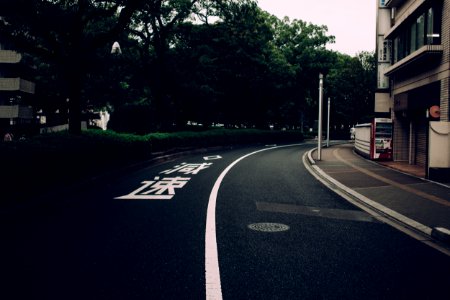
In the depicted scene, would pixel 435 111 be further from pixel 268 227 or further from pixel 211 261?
pixel 211 261

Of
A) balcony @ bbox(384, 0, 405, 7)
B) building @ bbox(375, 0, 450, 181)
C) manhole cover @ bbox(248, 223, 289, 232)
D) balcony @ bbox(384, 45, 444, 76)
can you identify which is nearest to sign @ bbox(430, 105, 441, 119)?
building @ bbox(375, 0, 450, 181)

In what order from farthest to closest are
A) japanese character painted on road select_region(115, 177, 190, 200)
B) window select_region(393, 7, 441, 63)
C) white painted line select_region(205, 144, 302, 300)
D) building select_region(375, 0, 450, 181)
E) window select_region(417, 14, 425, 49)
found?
window select_region(417, 14, 425, 49), window select_region(393, 7, 441, 63), building select_region(375, 0, 450, 181), japanese character painted on road select_region(115, 177, 190, 200), white painted line select_region(205, 144, 302, 300)

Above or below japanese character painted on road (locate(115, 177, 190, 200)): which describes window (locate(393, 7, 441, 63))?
above

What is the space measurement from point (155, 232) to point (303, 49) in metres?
48.5

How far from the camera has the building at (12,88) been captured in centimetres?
4019

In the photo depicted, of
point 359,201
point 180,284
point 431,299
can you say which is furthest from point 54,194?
point 431,299

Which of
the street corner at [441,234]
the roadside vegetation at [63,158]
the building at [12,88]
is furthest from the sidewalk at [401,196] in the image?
the building at [12,88]

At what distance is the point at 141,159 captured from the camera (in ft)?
63.0

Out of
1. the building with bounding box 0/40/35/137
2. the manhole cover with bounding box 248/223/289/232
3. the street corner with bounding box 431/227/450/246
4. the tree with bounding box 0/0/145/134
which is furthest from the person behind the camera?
the building with bounding box 0/40/35/137

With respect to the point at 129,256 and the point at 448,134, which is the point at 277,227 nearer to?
the point at 129,256

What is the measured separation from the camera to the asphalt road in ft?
14.2

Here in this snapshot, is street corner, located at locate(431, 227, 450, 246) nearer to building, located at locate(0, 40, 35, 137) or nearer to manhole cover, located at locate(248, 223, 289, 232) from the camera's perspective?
manhole cover, located at locate(248, 223, 289, 232)

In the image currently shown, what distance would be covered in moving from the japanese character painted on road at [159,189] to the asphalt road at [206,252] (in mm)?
342

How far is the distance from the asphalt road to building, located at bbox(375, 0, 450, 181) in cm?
628
